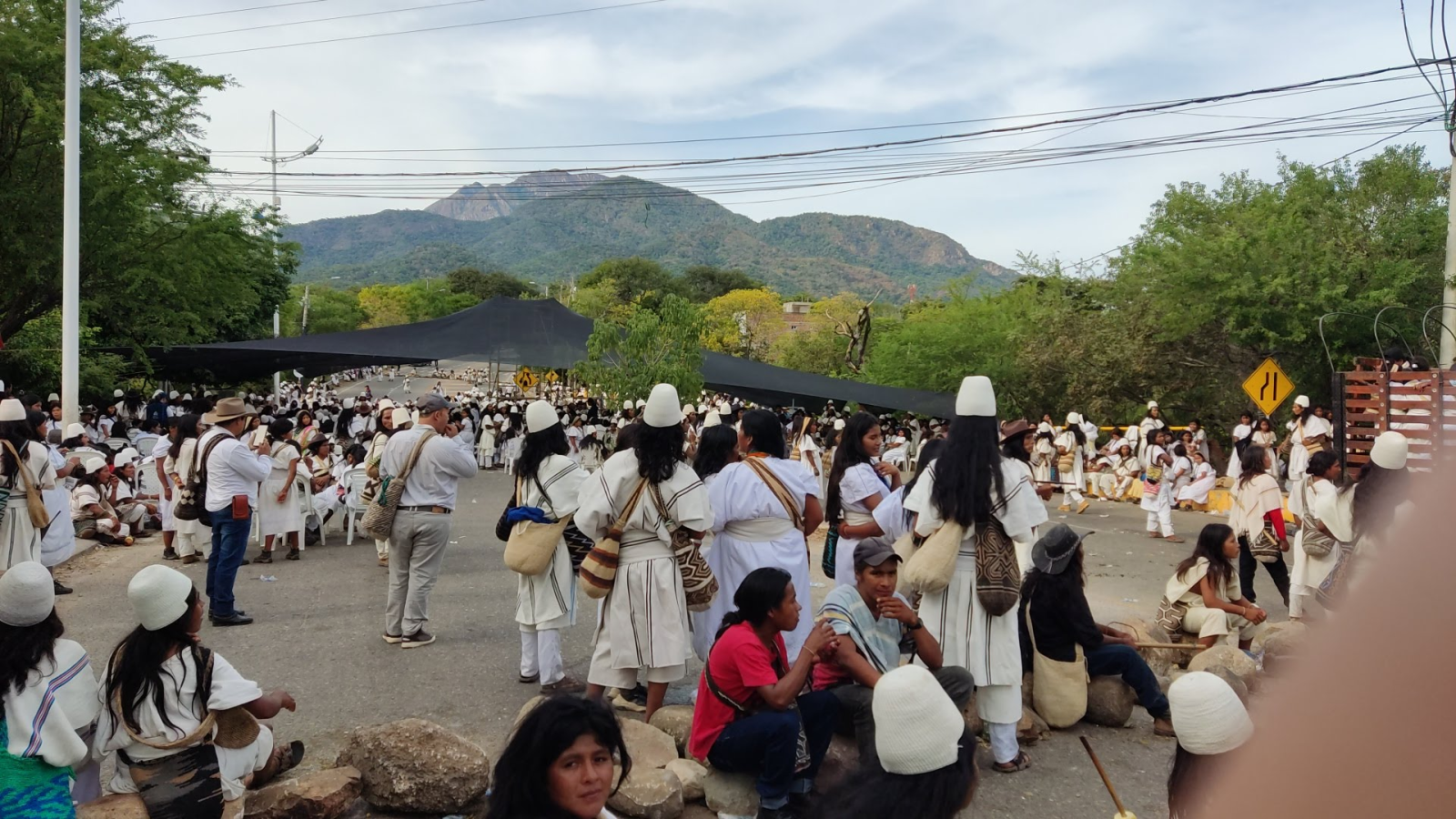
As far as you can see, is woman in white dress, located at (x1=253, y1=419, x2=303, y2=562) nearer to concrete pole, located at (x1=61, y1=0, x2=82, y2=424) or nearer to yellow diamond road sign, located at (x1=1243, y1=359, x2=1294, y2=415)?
concrete pole, located at (x1=61, y1=0, x2=82, y2=424)

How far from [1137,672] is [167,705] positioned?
4.93m

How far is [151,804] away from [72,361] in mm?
12609

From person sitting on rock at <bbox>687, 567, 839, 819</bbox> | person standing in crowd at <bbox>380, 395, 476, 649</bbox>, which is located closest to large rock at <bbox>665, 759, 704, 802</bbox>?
person sitting on rock at <bbox>687, 567, 839, 819</bbox>

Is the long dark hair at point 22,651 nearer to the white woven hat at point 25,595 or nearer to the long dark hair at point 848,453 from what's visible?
the white woven hat at point 25,595

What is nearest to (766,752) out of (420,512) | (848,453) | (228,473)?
(848,453)

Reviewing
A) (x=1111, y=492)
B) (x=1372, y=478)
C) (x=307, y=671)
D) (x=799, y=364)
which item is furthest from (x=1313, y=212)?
(x=799, y=364)

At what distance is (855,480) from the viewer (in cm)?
643

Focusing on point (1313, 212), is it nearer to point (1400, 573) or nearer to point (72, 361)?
point (72, 361)

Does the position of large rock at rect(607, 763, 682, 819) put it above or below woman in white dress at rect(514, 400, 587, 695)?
below

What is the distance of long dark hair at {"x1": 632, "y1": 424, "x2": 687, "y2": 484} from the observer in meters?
5.35

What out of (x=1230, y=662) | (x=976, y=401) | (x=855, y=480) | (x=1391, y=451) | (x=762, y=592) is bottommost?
(x=1230, y=662)

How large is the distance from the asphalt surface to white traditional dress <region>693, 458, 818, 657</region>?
0.91 m

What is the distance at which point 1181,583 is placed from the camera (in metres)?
6.92

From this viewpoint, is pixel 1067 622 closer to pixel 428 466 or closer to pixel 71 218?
pixel 428 466
